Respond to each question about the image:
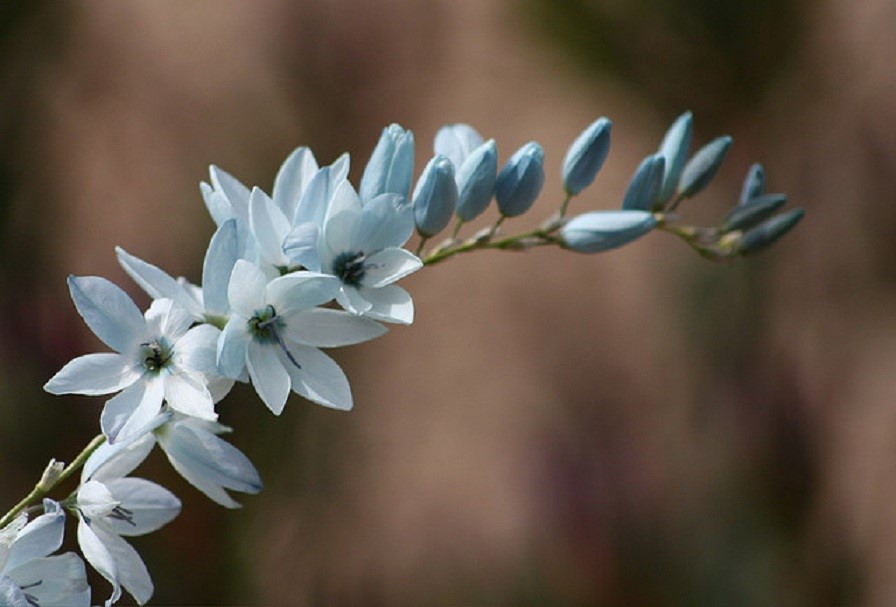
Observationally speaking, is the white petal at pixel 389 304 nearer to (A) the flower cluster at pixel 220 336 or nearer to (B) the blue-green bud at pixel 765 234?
(A) the flower cluster at pixel 220 336

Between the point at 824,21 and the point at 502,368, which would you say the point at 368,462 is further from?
the point at 824,21

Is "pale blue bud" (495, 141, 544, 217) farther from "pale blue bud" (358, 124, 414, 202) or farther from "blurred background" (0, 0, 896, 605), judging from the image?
"blurred background" (0, 0, 896, 605)

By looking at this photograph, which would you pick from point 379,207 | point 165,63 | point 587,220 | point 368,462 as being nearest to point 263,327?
point 379,207

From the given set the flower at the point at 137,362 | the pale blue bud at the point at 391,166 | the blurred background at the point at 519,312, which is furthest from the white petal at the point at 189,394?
the blurred background at the point at 519,312

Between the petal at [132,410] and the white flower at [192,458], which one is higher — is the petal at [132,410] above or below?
above

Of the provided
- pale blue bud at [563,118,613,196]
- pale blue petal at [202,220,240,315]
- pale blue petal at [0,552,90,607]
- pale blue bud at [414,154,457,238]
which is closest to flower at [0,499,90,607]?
pale blue petal at [0,552,90,607]

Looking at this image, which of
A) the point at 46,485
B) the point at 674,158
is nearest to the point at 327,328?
the point at 46,485

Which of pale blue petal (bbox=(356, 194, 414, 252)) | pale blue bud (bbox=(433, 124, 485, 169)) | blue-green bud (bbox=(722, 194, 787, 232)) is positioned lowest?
pale blue petal (bbox=(356, 194, 414, 252))
